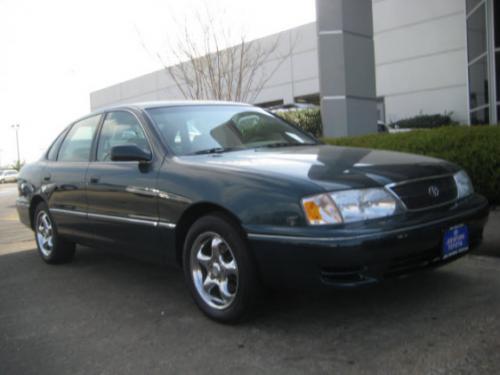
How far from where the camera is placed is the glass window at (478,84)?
13.7 meters

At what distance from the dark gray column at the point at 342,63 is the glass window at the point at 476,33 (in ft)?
16.0

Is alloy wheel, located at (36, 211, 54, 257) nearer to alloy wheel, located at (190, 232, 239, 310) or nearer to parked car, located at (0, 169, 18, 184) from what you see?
alloy wheel, located at (190, 232, 239, 310)

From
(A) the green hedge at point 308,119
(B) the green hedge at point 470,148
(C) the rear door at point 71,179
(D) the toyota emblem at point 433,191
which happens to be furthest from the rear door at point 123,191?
(A) the green hedge at point 308,119

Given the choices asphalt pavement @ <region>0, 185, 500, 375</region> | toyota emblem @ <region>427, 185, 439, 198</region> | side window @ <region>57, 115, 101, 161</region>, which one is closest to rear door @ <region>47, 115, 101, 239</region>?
side window @ <region>57, 115, 101, 161</region>

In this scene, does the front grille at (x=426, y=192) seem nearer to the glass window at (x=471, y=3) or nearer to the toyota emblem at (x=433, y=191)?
the toyota emblem at (x=433, y=191)

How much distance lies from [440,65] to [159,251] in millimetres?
18437

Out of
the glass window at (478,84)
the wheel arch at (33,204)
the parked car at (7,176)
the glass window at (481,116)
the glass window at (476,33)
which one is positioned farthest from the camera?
the parked car at (7,176)

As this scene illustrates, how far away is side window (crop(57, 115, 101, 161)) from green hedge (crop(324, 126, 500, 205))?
3699 millimetres

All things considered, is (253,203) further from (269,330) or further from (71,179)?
(71,179)

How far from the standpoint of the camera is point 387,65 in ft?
71.6

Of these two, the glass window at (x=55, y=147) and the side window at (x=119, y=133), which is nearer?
the side window at (x=119, y=133)

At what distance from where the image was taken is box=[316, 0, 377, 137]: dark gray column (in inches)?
403

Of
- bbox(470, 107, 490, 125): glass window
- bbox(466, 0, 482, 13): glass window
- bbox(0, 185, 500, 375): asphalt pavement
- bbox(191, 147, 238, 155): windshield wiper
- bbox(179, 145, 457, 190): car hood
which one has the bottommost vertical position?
bbox(0, 185, 500, 375): asphalt pavement

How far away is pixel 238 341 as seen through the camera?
3215mm
